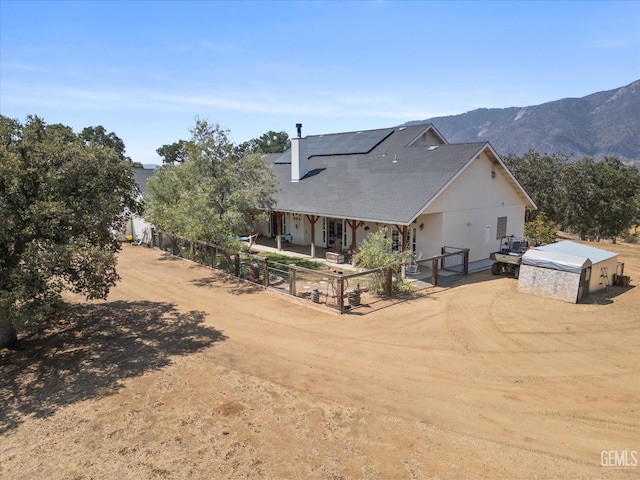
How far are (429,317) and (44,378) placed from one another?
1045 centimetres

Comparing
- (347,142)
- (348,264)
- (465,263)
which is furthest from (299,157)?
(465,263)

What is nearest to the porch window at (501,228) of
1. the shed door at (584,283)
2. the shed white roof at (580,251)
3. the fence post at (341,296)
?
the shed white roof at (580,251)

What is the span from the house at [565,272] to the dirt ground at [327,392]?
0.62 meters

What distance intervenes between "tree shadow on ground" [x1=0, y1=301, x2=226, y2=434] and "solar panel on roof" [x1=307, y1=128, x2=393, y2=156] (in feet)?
56.6

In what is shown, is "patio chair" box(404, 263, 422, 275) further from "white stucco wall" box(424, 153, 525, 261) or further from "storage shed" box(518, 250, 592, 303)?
"storage shed" box(518, 250, 592, 303)

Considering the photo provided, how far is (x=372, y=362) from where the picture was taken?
10039 millimetres

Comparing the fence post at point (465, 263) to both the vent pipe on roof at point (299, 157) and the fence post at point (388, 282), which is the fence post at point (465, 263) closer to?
the fence post at point (388, 282)

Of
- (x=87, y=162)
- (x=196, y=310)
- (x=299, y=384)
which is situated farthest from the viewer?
(x=196, y=310)

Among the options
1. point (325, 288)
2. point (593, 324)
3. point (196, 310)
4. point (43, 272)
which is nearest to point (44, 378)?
point (43, 272)

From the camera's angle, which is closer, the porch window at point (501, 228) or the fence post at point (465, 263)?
the fence post at point (465, 263)

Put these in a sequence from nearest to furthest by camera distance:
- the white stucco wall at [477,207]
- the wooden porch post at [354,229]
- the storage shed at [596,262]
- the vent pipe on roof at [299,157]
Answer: the storage shed at [596,262], the white stucco wall at [477,207], the wooden porch post at [354,229], the vent pipe on roof at [299,157]

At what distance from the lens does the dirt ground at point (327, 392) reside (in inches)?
256

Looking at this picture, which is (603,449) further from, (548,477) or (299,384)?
(299,384)

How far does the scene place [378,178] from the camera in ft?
71.0
